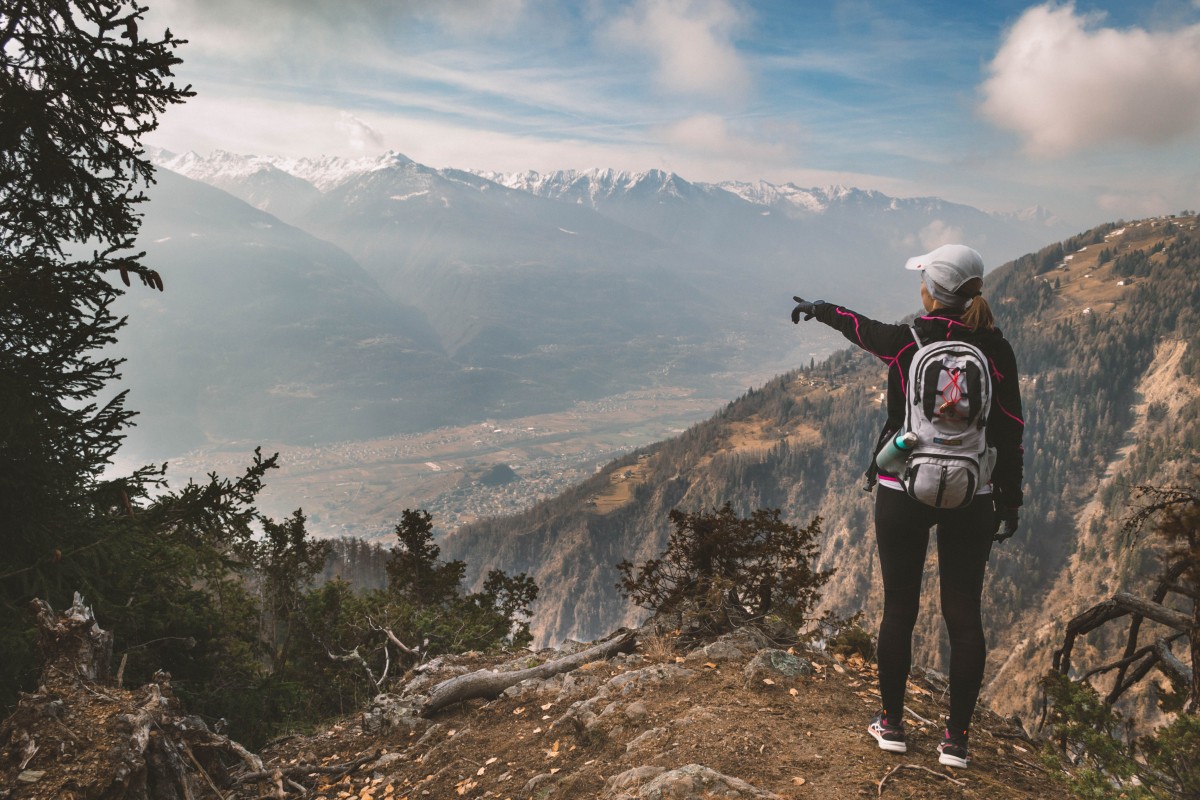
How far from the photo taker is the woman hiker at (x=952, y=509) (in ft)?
12.5

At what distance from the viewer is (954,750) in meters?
4.05

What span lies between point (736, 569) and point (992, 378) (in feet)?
16.1

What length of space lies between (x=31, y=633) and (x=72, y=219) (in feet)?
11.7

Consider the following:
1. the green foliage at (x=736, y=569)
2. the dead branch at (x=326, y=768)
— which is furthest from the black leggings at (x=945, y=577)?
the dead branch at (x=326, y=768)

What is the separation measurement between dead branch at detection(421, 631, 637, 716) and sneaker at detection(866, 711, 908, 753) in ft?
11.1

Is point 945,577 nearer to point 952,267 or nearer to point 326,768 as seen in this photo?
point 952,267

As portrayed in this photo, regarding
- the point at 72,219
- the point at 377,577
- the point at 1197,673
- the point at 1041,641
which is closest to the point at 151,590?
the point at 72,219

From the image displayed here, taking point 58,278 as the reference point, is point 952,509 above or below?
below

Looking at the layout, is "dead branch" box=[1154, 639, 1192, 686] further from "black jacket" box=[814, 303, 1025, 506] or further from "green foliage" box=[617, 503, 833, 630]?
"green foliage" box=[617, 503, 833, 630]

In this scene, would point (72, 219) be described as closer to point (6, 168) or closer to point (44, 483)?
point (6, 168)

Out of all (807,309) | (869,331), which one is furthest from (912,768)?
(807,309)

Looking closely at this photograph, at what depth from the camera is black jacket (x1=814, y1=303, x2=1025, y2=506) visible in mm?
3777

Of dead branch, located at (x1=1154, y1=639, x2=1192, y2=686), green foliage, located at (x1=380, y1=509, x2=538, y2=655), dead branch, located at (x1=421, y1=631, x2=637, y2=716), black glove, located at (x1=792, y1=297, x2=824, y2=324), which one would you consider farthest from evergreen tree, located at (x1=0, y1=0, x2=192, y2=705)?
green foliage, located at (x1=380, y1=509, x2=538, y2=655)

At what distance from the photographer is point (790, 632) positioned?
698 centimetres
